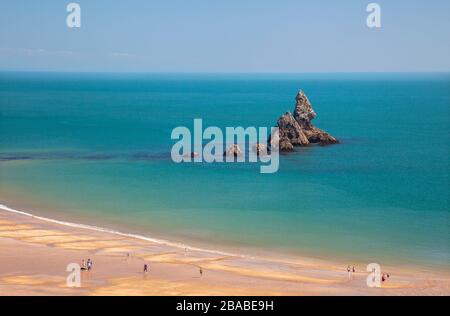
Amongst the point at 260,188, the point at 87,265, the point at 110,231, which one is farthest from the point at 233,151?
the point at 87,265

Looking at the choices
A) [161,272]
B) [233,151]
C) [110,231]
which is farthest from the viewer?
[233,151]

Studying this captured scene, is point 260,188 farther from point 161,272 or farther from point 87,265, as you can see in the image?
point 87,265

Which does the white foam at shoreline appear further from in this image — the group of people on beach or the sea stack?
the sea stack

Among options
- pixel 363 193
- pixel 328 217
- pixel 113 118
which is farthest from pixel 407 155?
pixel 113 118

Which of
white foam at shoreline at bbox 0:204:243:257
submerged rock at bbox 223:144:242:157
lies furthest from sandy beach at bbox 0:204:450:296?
submerged rock at bbox 223:144:242:157

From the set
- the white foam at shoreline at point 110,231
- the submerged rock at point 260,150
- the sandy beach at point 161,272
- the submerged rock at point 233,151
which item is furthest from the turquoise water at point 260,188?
the submerged rock at point 233,151

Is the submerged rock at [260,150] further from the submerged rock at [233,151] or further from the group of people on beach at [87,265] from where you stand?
the group of people on beach at [87,265]
